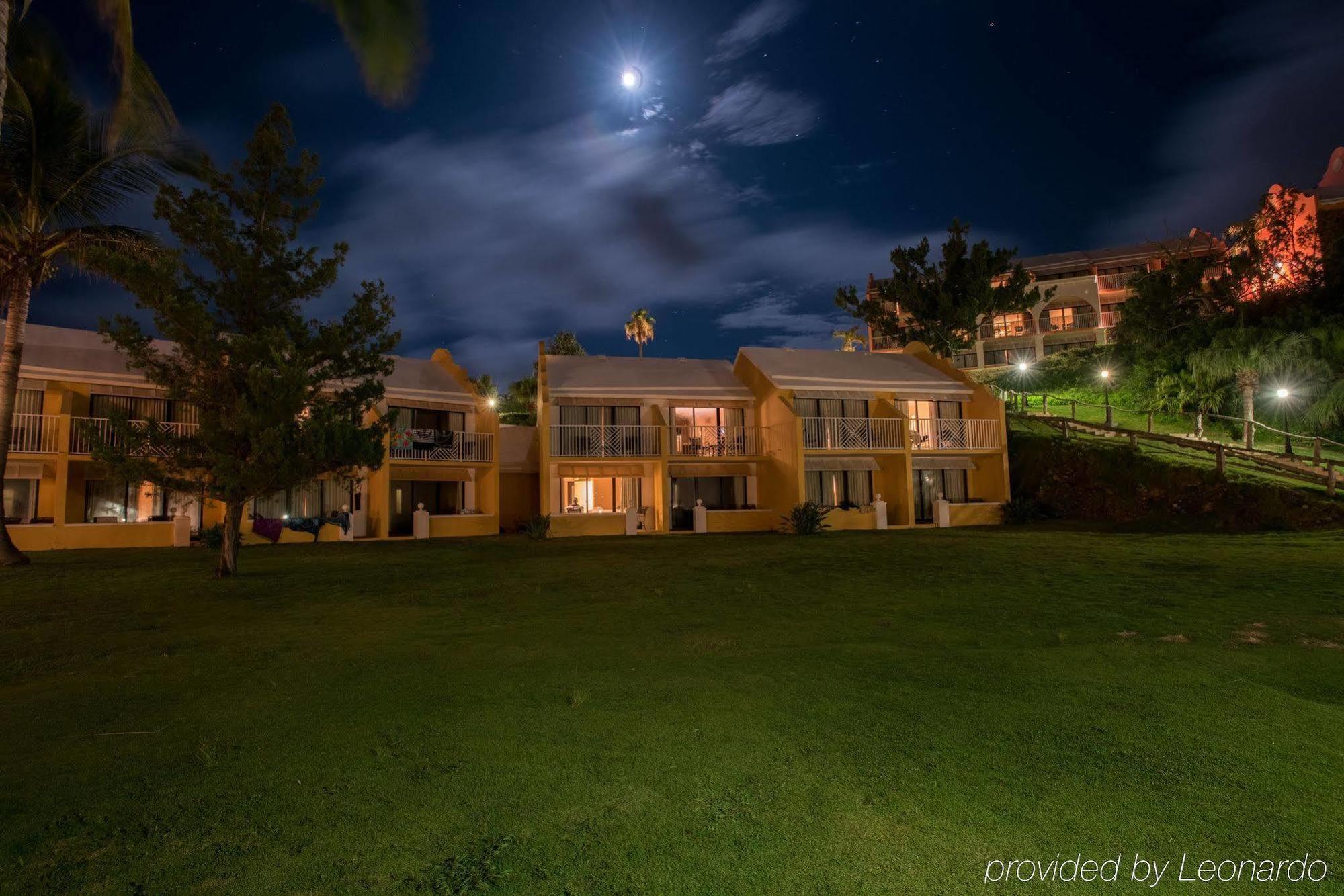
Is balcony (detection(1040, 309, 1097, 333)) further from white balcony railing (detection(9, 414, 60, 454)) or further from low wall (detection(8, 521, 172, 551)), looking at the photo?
white balcony railing (detection(9, 414, 60, 454))

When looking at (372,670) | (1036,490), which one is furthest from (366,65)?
(1036,490)

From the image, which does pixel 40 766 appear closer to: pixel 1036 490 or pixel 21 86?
pixel 21 86

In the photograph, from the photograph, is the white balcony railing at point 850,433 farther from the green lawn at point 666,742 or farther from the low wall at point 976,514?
the green lawn at point 666,742

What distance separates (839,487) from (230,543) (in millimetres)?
18806

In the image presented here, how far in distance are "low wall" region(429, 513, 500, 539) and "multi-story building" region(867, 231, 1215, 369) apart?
3419 cm

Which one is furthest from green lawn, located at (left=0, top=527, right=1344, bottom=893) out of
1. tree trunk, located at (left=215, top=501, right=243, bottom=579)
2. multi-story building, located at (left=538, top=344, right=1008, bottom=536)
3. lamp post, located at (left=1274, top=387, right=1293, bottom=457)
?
lamp post, located at (left=1274, top=387, right=1293, bottom=457)

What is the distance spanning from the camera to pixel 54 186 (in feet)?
50.7

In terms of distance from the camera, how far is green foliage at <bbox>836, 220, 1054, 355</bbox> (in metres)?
37.2

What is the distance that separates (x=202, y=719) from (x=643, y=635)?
161 inches

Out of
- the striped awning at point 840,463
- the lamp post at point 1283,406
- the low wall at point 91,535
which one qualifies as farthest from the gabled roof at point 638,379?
the lamp post at point 1283,406

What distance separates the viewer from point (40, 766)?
4156 mm

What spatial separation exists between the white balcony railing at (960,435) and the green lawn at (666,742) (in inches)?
633

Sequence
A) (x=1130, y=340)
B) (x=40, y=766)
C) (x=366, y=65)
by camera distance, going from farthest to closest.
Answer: (x=1130, y=340) < (x=366, y=65) < (x=40, y=766)

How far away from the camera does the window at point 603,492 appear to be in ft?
85.4
